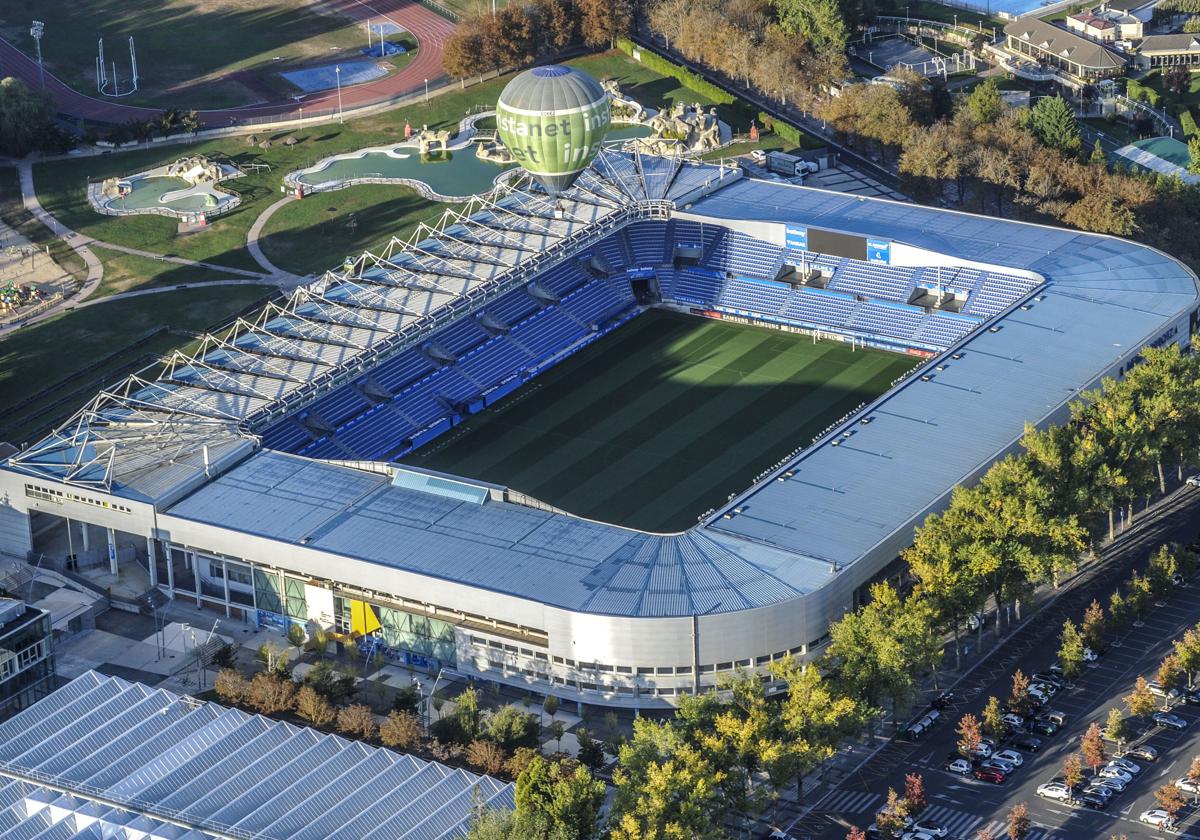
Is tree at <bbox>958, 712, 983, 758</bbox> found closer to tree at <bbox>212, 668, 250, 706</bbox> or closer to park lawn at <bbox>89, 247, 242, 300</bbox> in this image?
tree at <bbox>212, 668, 250, 706</bbox>

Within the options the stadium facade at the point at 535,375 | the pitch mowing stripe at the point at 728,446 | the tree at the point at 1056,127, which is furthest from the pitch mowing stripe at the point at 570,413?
the tree at the point at 1056,127

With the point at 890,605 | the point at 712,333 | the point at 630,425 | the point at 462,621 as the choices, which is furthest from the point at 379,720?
the point at 712,333

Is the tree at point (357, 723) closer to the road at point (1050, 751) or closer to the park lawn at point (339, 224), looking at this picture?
the road at point (1050, 751)

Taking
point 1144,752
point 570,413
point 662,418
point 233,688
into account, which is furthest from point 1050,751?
point 570,413

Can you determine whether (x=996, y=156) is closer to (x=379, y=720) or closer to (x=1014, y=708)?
(x=1014, y=708)

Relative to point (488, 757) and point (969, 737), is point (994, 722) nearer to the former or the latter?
point (969, 737)

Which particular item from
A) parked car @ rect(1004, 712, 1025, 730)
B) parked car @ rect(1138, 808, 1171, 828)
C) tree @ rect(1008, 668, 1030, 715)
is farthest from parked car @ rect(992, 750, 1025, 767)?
parked car @ rect(1138, 808, 1171, 828)
